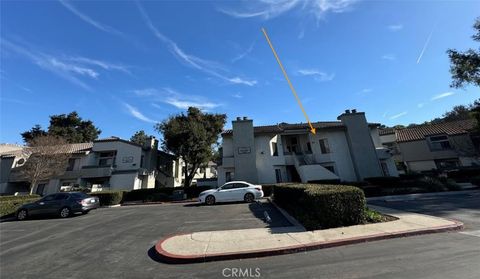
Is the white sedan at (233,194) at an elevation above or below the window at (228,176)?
below

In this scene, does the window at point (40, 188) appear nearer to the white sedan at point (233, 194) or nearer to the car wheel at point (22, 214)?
the car wheel at point (22, 214)

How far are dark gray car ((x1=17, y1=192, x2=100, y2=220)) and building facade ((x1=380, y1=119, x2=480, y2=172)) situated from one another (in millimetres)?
37324

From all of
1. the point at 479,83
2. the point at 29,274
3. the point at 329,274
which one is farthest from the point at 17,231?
the point at 479,83

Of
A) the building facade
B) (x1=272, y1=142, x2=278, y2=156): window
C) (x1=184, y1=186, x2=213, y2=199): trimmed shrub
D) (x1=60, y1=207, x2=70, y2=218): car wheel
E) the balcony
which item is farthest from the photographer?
the balcony

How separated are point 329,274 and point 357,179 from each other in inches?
872

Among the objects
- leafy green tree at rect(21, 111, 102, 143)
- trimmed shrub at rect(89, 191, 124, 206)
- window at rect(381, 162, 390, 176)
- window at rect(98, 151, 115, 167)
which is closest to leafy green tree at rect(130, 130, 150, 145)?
leafy green tree at rect(21, 111, 102, 143)

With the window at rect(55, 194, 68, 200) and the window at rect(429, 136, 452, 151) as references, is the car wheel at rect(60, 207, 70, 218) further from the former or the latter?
the window at rect(429, 136, 452, 151)

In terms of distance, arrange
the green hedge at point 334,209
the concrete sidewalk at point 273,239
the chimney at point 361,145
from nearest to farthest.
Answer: the concrete sidewalk at point 273,239, the green hedge at point 334,209, the chimney at point 361,145

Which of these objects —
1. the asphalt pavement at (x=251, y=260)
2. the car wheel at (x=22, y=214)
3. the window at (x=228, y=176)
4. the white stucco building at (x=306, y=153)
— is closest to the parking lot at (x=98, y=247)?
the asphalt pavement at (x=251, y=260)

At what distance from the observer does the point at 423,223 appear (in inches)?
308

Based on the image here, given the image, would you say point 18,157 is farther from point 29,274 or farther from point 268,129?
point 29,274

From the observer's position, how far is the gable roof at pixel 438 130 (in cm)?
3088

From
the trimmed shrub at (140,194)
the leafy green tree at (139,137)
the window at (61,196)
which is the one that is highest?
the leafy green tree at (139,137)

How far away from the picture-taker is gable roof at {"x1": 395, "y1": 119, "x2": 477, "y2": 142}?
30875 millimetres
